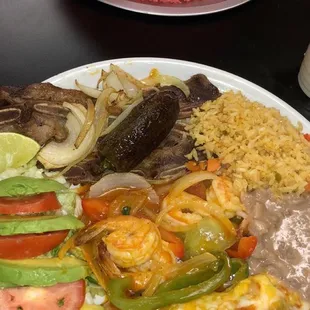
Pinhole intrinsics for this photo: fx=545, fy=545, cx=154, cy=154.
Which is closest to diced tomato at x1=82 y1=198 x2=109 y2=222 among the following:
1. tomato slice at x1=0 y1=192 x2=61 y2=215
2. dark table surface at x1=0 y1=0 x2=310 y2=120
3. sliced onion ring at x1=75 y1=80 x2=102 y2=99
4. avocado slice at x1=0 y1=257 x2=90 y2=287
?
tomato slice at x1=0 y1=192 x2=61 y2=215

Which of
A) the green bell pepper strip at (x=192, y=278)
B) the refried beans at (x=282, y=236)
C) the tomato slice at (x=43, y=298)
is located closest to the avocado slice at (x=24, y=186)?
the tomato slice at (x=43, y=298)

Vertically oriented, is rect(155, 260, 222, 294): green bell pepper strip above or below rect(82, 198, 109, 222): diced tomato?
below

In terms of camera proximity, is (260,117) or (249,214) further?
(260,117)

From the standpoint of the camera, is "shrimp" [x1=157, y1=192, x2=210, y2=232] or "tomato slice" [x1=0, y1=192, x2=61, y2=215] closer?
"tomato slice" [x1=0, y1=192, x2=61, y2=215]

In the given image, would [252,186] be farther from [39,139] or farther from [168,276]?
[39,139]

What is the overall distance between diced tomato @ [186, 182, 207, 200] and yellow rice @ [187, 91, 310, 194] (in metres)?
0.14

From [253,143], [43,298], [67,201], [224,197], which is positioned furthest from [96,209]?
[253,143]

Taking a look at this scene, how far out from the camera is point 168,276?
2.36m

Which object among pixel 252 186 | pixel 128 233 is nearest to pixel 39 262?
pixel 128 233

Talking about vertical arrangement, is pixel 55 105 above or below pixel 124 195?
above

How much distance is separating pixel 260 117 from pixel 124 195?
2.63 feet

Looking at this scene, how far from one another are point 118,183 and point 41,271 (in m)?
0.59

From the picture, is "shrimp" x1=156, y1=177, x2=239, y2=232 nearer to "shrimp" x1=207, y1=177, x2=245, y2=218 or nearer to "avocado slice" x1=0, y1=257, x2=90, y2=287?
"shrimp" x1=207, y1=177, x2=245, y2=218

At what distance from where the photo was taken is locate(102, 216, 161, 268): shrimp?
2.33m
